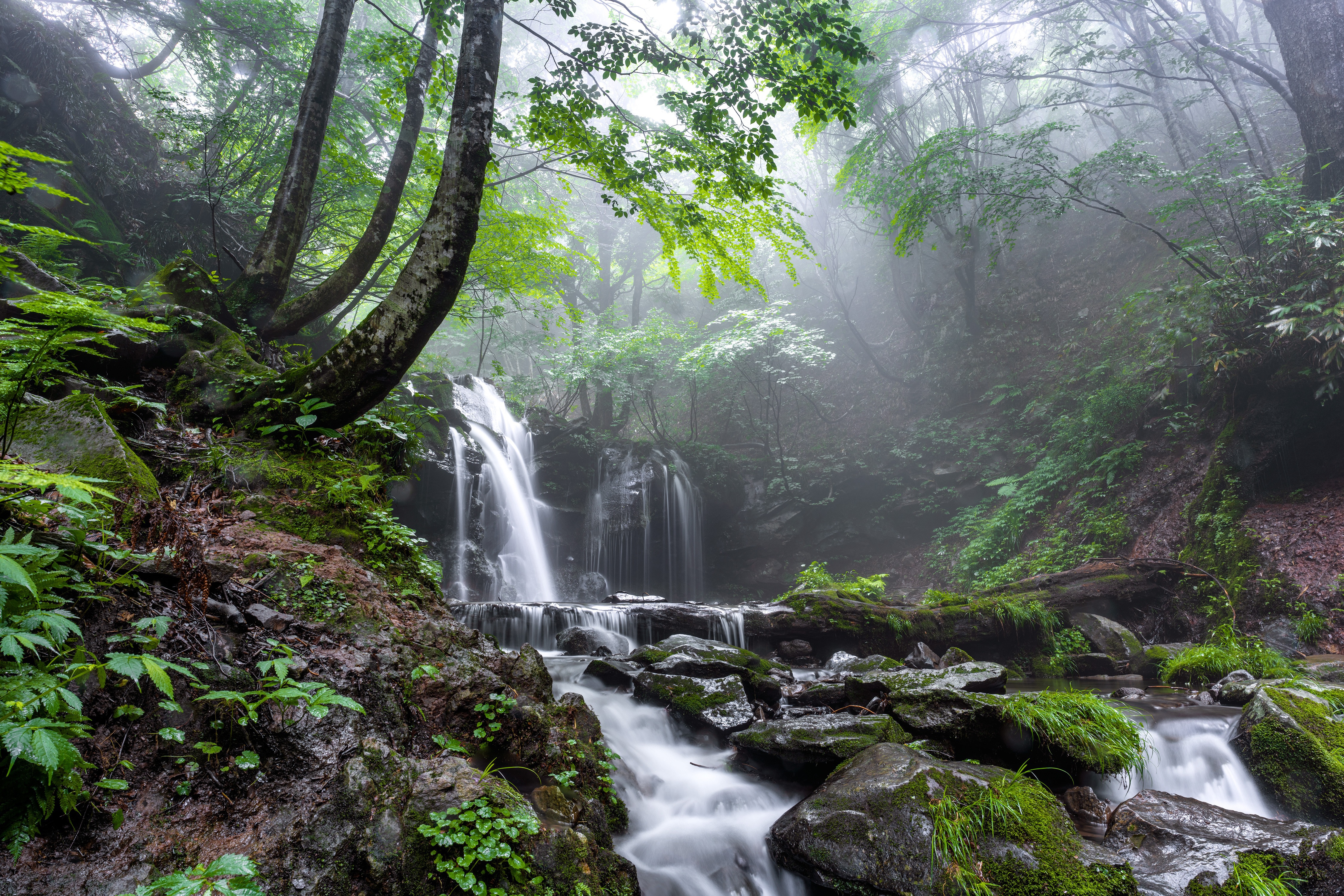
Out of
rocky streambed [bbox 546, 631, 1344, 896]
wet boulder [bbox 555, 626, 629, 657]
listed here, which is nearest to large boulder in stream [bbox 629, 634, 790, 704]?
rocky streambed [bbox 546, 631, 1344, 896]

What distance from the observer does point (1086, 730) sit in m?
3.97

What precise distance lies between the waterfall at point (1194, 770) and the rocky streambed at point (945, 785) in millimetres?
15

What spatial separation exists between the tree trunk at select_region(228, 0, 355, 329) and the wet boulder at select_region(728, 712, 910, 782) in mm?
6450

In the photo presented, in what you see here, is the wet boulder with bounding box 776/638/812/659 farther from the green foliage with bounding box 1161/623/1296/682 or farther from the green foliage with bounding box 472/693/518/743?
the green foliage with bounding box 472/693/518/743

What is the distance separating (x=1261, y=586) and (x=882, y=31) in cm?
1579

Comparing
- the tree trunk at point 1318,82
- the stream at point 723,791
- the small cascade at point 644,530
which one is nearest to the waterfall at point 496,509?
the small cascade at point 644,530

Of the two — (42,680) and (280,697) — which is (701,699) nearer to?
(280,697)

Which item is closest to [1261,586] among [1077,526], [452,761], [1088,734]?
[1077,526]

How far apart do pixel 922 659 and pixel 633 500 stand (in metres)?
9.82

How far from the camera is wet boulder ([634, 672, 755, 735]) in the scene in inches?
197

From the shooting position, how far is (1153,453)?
1026 centimetres

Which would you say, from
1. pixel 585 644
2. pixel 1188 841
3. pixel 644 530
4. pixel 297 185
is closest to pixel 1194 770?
pixel 1188 841

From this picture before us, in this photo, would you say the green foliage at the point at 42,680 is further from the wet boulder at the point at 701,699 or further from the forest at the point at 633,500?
the wet boulder at the point at 701,699

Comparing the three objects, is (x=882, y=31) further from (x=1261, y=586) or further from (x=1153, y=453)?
(x=1261, y=586)
